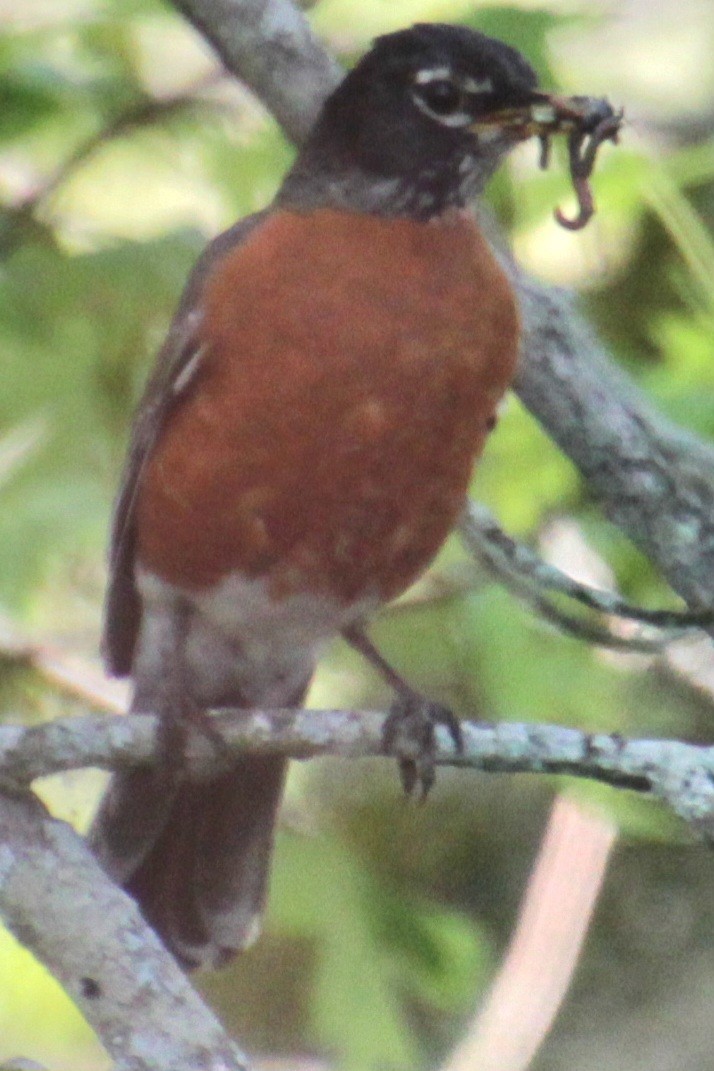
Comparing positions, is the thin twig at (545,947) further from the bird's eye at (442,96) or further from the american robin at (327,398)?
the bird's eye at (442,96)

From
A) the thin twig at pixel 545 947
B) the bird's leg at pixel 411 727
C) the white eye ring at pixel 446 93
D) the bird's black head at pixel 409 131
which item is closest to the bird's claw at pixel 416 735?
the bird's leg at pixel 411 727

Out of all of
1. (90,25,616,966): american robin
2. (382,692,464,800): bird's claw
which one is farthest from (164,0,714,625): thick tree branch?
(382,692,464,800): bird's claw

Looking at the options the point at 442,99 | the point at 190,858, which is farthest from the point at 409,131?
the point at 190,858

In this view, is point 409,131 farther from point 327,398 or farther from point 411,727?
point 411,727

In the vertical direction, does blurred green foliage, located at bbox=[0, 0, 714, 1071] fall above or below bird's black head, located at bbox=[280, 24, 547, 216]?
below

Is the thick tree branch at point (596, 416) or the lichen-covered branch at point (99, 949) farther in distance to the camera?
the thick tree branch at point (596, 416)

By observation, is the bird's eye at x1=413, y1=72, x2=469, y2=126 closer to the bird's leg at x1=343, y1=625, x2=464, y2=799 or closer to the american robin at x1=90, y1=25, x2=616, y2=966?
the american robin at x1=90, y1=25, x2=616, y2=966

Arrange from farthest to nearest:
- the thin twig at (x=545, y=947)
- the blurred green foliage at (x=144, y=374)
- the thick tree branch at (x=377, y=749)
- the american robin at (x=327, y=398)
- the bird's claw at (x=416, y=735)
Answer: the thin twig at (x=545, y=947), the blurred green foliage at (x=144, y=374), the american robin at (x=327, y=398), the bird's claw at (x=416, y=735), the thick tree branch at (x=377, y=749)
